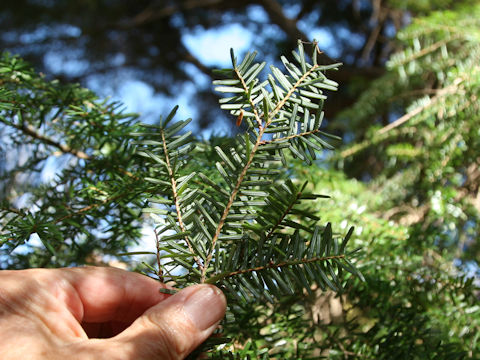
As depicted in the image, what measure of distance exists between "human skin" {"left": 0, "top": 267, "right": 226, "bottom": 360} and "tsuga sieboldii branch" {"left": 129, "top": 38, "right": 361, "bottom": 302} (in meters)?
0.03

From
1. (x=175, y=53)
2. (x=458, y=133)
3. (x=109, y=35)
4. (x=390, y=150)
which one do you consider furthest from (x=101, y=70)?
(x=458, y=133)

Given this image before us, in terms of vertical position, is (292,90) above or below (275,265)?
above

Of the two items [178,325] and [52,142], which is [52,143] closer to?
[52,142]

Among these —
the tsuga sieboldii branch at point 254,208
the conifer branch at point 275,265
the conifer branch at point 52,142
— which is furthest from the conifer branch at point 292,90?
the conifer branch at point 52,142

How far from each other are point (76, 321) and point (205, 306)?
12cm

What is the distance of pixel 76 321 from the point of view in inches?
12.7

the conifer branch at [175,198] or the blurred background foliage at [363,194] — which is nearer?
the conifer branch at [175,198]

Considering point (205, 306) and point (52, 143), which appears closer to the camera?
point (205, 306)

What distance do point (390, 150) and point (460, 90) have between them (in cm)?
16

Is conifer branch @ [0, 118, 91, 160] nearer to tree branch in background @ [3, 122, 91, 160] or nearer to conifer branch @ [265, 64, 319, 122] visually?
tree branch in background @ [3, 122, 91, 160]

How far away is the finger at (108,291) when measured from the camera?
0.34 meters

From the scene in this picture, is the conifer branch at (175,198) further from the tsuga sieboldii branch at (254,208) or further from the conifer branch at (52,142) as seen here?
the conifer branch at (52,142)

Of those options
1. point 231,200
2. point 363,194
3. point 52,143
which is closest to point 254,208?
point 231,200

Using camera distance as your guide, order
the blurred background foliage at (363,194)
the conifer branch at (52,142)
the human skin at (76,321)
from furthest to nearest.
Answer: the conifer branch at (52,142), the blurred background foliage at (363,194), the human skin at (76,321)
